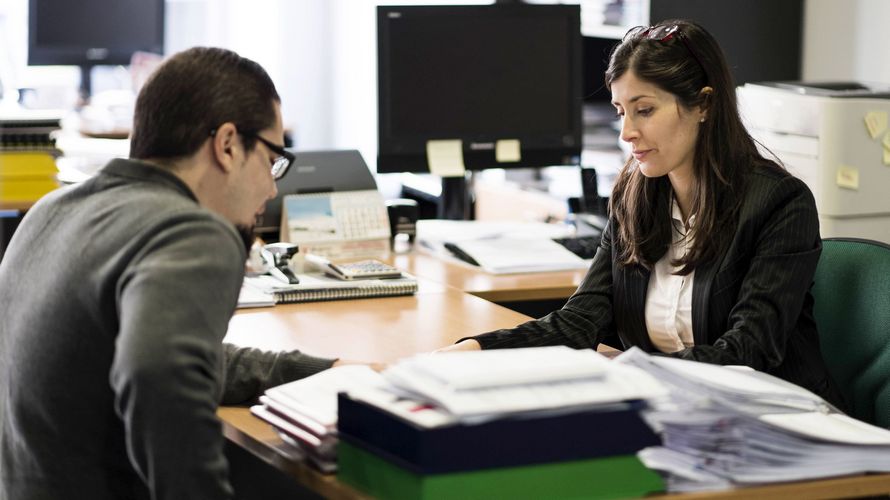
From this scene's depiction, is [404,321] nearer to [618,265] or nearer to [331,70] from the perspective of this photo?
[618,265]

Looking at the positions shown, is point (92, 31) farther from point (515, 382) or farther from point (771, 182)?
point (515, 382)

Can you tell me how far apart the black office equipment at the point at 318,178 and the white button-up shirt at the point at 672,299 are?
44.5 inches

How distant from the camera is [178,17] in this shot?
6.28m

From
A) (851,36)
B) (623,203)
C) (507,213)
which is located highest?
(851,36)

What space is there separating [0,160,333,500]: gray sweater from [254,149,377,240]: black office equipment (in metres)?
1.58

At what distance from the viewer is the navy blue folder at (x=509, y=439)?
1.36 metres

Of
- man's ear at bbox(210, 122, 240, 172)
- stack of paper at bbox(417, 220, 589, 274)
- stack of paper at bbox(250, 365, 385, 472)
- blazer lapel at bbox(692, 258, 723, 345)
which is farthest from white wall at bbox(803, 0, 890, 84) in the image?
man's ear at bbox(210, 122, 240, 172)

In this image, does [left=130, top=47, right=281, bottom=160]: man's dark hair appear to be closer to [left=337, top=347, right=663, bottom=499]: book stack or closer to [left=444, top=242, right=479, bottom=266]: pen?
[left=337, top=347, right=663, bottom=499]: book stack

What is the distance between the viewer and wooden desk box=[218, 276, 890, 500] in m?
1.83

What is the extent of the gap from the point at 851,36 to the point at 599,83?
77cm

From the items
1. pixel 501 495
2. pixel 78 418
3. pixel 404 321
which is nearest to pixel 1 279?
pixel 78 418

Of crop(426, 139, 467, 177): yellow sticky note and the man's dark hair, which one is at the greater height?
the man's dark hair

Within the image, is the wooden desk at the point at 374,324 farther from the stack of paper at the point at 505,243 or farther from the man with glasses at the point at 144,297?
the man with glasses at the point at 144,297

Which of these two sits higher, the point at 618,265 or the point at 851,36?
the point at 851,36
